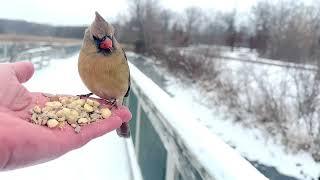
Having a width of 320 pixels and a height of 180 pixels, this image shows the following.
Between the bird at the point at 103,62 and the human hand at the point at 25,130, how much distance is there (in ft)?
0.43

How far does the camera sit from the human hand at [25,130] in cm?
191

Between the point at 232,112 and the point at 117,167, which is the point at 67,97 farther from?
the point at 232,112

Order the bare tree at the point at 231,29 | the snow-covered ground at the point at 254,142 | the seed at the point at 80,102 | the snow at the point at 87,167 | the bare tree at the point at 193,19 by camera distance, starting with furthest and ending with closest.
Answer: the bare tree at the point at 231,29, the bare tree at the point at 193,19, the snow-covered ground at the point at 254,142, the snow at the point at 87,167, the seed at the point at 80,102

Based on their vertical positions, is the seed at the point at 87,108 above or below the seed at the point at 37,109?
below

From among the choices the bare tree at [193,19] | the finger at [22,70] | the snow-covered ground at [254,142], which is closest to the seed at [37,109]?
the finger at [22,70]

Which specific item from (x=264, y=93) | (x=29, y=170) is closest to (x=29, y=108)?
(x=29, y=170)

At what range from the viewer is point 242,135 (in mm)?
12812

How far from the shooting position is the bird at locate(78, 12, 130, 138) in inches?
96.3

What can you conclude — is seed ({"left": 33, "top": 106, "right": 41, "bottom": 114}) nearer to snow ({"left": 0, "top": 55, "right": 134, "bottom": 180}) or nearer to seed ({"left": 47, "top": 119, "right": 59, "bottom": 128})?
seed ({"left": 47, "top": 119, "right": 59, "bottom": 128})

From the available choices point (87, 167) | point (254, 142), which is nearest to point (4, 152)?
point (87, 167)

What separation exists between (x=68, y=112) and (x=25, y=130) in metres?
0.49

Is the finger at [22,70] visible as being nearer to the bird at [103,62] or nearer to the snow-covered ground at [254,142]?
the bird at [103,62]

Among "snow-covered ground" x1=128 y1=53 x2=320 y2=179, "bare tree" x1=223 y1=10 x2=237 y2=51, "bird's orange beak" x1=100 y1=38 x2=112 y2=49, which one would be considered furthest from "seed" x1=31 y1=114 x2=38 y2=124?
"bare tree" x1=223 y1=10 x2=237 y2=51

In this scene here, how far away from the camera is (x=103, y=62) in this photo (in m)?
2.57
